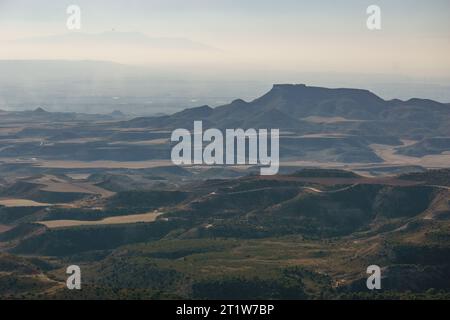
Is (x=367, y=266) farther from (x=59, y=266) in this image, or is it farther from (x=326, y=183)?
(x=326, y=183)

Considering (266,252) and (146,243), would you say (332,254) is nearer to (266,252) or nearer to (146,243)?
(266,252)

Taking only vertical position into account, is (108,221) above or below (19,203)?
above

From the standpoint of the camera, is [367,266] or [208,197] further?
[208,197]

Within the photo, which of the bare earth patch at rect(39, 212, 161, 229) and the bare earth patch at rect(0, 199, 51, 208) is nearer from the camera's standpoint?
the bare earth patch at rect(39, 212, 161, 229)

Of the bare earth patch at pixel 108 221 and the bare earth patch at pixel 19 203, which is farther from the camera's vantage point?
the bare earth patch at pixel 19 203

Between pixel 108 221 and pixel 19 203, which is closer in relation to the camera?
pixel 108 221
